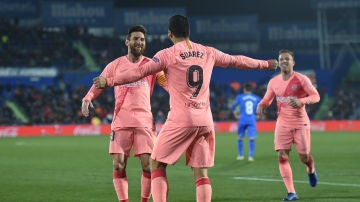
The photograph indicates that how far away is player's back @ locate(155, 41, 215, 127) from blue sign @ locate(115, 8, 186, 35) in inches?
1745

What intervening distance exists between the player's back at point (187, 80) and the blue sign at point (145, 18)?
44327mm

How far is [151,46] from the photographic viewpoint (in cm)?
5156

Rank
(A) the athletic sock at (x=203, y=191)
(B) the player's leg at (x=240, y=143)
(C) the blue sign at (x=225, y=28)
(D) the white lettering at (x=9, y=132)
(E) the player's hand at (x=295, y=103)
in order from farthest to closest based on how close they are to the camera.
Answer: (C) the blue sign at (x=225, y=28) < (D) the white lettering at (x=9, y=132) < (B) the player's leg at (x=240, y=143) < (E) the player's hand at (x=295, y=103) < (A) the athletic sock at (x=203, y=191)

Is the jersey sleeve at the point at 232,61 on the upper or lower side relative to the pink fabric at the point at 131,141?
upper

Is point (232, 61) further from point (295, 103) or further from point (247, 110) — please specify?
point (247, 110)

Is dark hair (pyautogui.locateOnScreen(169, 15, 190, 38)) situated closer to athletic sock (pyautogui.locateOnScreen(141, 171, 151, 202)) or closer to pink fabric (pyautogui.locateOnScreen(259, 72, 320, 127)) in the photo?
athletic sock (pyautogui.locateOnScreen(141, 171, 151, 202))

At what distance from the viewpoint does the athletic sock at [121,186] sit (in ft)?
31.6

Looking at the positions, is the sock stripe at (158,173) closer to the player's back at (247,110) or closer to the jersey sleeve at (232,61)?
the jersey sleeve at (232,61)

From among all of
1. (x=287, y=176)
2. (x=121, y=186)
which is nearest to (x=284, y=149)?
(x=287, y=176)

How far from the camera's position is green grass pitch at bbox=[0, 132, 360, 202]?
12.2m

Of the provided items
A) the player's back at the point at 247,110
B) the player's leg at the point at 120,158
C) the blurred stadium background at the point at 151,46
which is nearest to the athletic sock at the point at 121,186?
the player's leg at the point at 120,158

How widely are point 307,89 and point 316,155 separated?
10956 mm

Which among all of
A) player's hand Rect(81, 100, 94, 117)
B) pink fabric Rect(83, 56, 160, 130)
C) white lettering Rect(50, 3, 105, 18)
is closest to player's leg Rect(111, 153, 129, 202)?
pink fabric Rect(83, 56, 160, 130)

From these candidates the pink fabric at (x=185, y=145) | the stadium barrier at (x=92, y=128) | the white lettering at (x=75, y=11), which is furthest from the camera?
the white lettering at (x=75, y=11)
